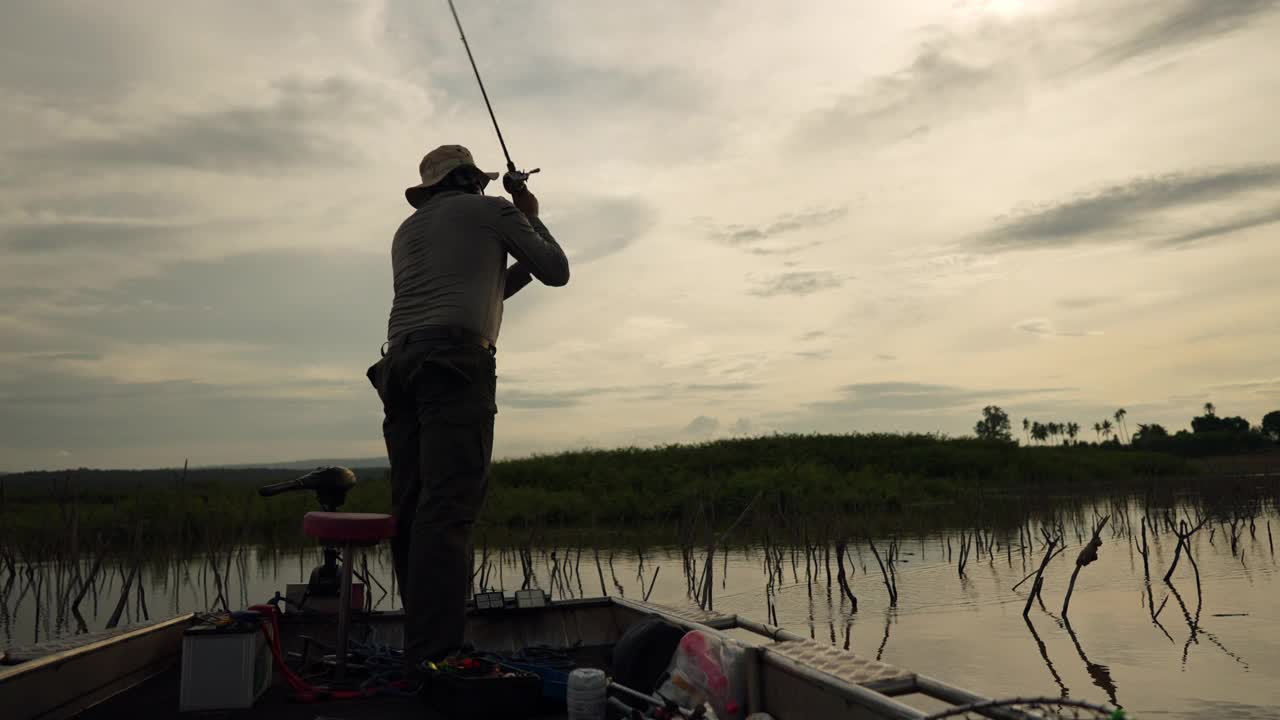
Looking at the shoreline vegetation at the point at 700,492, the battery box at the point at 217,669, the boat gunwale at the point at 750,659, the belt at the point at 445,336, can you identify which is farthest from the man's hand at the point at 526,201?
the shoreline vegetation at the point at 700,492

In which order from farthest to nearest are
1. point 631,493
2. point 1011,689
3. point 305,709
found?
point 631,493, point 1011,689, point 305,709

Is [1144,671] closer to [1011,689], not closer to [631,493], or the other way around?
[1011,689]

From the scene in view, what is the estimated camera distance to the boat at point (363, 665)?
2.29m

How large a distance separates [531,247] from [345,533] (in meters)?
1.20

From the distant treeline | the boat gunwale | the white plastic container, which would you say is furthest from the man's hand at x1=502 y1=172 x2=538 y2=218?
Answer: the distant treeline

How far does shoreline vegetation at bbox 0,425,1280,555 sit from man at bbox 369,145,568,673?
4599mm

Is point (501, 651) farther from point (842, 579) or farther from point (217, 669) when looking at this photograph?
point (842, 579)

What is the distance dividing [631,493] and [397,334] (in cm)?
1551

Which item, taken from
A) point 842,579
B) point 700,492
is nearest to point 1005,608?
point 842,579

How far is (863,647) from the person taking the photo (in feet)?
20.9

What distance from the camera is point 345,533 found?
3273 mm

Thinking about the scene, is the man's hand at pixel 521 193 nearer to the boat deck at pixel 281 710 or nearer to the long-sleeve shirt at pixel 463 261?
the long-sleeve shirt at pixel 463 261

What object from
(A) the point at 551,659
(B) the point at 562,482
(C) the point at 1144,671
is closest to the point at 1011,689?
(C) the point at 1144,671

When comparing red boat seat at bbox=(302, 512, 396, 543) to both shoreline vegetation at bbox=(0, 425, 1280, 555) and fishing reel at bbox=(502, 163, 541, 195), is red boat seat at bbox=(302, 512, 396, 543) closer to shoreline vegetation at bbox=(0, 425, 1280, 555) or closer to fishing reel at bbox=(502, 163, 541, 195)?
fishing reel at bbox=(502, 163, 541, 195)
